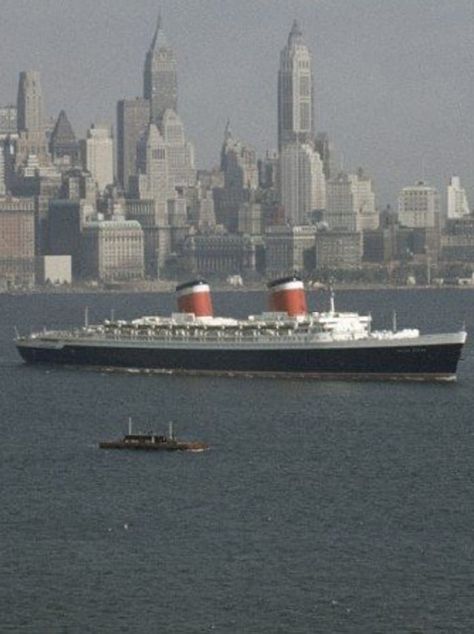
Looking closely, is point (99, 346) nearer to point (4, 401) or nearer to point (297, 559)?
point (4, 401)

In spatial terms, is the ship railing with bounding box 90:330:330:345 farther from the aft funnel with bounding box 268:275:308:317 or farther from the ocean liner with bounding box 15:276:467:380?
the aft funnel with bounding box 268:275:308:317

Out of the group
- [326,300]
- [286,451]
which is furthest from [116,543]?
[326,300]

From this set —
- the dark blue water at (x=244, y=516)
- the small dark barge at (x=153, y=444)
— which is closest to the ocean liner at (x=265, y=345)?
the dark blue water at (x=244, y=516)

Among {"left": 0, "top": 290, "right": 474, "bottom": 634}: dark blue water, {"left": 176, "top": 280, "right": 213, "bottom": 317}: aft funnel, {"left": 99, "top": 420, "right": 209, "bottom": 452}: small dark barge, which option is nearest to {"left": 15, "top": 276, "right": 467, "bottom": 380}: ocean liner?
{"left": 176, "top": 280, "right": 213, "bottom": 317}: aft funnel

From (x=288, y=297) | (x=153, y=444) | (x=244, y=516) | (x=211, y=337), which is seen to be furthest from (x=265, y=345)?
(x=244, y=516)

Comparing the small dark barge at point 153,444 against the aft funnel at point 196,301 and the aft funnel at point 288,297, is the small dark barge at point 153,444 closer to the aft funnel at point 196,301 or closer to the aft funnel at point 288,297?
the aft funnel at point 288,297
